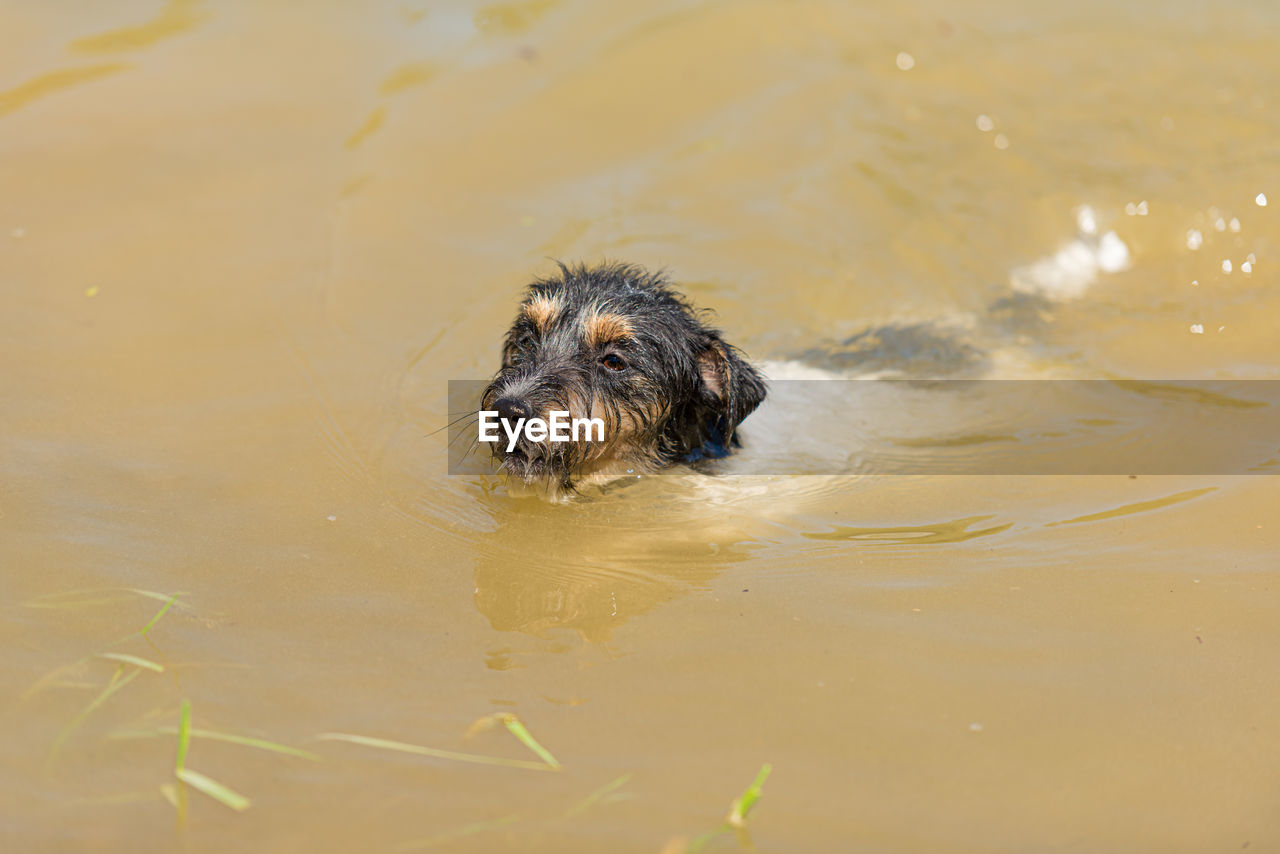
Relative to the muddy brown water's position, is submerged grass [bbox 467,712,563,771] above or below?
below

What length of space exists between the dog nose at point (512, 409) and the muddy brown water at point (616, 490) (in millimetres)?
639

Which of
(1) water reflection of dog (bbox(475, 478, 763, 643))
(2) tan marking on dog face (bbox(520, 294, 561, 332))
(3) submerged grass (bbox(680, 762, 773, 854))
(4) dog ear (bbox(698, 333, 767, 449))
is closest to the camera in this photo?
(3) submerged grass (bbox(680, 762, 773, 854))

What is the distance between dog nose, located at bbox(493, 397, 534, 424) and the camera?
530 centimetres

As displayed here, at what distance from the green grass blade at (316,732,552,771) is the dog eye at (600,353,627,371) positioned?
2462 millimetres

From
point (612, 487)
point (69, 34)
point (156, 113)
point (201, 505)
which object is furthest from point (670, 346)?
point (69, 34)

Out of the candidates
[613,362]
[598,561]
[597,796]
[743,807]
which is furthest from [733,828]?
[613,362]

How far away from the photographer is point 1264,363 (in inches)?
321

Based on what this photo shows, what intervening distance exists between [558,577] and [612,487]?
3.13 feet

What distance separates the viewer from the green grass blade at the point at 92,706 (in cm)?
377

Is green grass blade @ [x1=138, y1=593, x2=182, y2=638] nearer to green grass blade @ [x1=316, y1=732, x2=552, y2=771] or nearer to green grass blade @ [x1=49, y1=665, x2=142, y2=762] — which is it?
green grass blade @ [x1=49, y1=665, x2=142, y2=762]

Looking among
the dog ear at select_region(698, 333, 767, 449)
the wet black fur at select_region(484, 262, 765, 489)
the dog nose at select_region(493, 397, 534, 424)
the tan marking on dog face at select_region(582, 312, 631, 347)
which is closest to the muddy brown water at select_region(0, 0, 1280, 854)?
the wet black fur at select_region(484, 262, 765, 489)

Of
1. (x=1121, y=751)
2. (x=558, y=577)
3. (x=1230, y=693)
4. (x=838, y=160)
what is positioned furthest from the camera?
(x=838, y=160)

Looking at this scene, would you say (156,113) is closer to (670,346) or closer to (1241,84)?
(670,346)

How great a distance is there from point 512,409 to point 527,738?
179 cm
